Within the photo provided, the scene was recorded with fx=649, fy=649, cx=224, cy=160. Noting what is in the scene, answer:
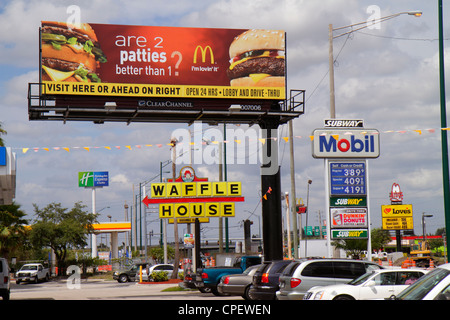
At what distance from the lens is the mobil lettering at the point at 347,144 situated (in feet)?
83.4

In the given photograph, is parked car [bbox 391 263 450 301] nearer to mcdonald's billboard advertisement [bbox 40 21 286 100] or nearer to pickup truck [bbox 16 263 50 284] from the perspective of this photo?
mcdonald's billboard advertisement [bbox 40 21 286 100]

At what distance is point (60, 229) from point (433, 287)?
5260 centimetres

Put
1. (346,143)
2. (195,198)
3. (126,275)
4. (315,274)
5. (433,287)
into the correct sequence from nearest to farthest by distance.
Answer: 1. (433,287)
2. (315,274)
3. (346,143)
4. (195,198)
5. (126,275)

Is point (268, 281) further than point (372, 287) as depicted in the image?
Yes

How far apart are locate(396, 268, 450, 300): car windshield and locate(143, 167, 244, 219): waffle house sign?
2883 centimetres

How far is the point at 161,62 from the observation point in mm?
29828

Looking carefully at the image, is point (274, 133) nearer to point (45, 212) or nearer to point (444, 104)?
point (444, 104)

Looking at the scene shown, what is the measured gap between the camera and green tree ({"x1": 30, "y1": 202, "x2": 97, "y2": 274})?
191ft

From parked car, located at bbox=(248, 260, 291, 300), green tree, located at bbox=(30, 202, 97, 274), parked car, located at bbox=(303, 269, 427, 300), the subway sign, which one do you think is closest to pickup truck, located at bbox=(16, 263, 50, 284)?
green tree, located at bbox=(30, 202, 97, 274)

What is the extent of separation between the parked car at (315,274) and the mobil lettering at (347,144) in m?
7.55

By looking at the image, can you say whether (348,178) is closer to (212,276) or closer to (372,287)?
(212,276)

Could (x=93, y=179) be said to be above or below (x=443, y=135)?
above

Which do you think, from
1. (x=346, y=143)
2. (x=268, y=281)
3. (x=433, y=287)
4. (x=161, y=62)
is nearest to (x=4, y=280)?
(x=268, y=281)

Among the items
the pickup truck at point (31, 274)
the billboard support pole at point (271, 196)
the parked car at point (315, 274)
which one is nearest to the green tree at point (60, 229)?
the pickup truck at point (31, 274)
